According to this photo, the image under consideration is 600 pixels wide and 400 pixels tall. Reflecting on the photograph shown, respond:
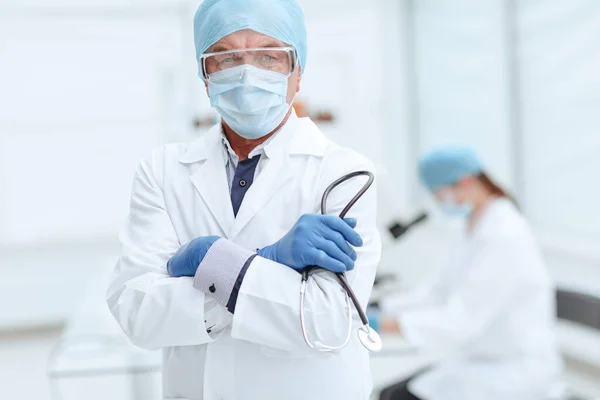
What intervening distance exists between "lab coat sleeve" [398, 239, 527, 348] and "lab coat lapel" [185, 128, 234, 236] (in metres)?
1.16

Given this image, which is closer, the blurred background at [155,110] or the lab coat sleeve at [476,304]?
the lab coat sleeve at [476,304]

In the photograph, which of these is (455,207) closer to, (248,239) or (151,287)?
(248,239)

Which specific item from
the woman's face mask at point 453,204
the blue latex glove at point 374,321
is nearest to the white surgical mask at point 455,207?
the woman's face mask at point 453,204

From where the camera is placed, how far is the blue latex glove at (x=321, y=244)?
0.89m

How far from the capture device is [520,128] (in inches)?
140

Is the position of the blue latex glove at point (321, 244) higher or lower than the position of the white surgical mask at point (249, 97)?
lower

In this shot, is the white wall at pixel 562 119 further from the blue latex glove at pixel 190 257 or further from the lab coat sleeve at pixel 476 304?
the blue latex glove at pixel 190 257

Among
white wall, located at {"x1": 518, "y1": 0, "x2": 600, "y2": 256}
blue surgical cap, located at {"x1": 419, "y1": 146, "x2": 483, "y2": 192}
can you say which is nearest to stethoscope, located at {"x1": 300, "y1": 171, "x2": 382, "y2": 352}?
blue surgical cap, located at {"x1": 419, "y1": 146, "x2": 483, "y2": 192}

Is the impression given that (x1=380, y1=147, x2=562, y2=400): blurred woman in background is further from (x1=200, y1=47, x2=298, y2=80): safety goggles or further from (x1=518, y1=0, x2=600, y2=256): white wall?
(x1=200, y1=47, x2=298, y2=80): safety goggles

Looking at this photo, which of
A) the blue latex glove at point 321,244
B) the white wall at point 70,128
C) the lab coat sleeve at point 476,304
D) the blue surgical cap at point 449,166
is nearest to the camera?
Result: the blue latex glove at point 321,244

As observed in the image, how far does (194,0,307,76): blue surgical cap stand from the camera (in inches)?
37.0

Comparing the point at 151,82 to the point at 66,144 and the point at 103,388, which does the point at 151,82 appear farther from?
the point at 103,388

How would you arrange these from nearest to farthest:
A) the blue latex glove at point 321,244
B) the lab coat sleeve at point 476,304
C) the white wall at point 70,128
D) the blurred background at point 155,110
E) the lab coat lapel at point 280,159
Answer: the blue latex glove at point 321,244 < the lab coat lapel at point 280,159 < the lab coat sleeve at point 476,304 < the blurred background at point 155,110 < the white wall at point 70,128

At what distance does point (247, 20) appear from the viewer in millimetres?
938
